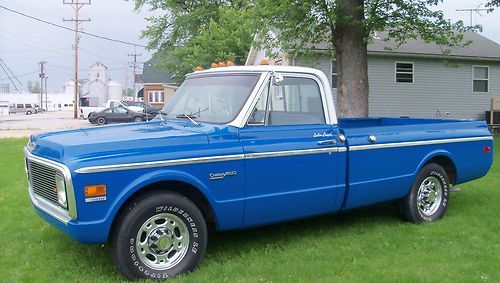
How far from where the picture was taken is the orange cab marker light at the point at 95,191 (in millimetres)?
4180

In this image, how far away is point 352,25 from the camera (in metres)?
13.2

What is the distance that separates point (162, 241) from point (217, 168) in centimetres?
80

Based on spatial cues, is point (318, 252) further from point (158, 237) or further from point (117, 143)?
point (117, 143)

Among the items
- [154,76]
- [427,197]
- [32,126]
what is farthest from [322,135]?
[154,76]

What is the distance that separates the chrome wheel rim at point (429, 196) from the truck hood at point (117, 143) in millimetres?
3101

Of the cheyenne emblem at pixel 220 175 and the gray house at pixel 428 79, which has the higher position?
the gray house at pixel 428 79

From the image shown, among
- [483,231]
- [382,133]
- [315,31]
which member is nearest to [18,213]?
[382,133]

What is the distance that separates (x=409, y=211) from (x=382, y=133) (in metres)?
1.14

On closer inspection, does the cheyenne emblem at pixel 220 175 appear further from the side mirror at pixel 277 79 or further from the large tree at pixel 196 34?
the large tree at pixel 196 34

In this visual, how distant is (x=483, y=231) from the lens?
624cm

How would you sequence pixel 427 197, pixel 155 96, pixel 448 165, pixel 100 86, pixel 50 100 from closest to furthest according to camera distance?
pixel 427 197
pixel 448 165
pixel 155 96
pixel 100 86
pixel 50 100

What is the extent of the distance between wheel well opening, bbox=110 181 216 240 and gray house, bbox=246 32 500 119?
57.9ft

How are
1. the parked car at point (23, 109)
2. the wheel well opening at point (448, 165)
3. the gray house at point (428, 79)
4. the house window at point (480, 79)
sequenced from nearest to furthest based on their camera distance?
the wheel well opening at point (448, 165)
the gray house at point (428, 79)
the house window at point (480, 79)
the parked car at point (23, 109)

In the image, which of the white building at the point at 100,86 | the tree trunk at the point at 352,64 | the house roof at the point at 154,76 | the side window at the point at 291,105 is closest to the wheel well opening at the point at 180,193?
the side window at the point at 291,105
